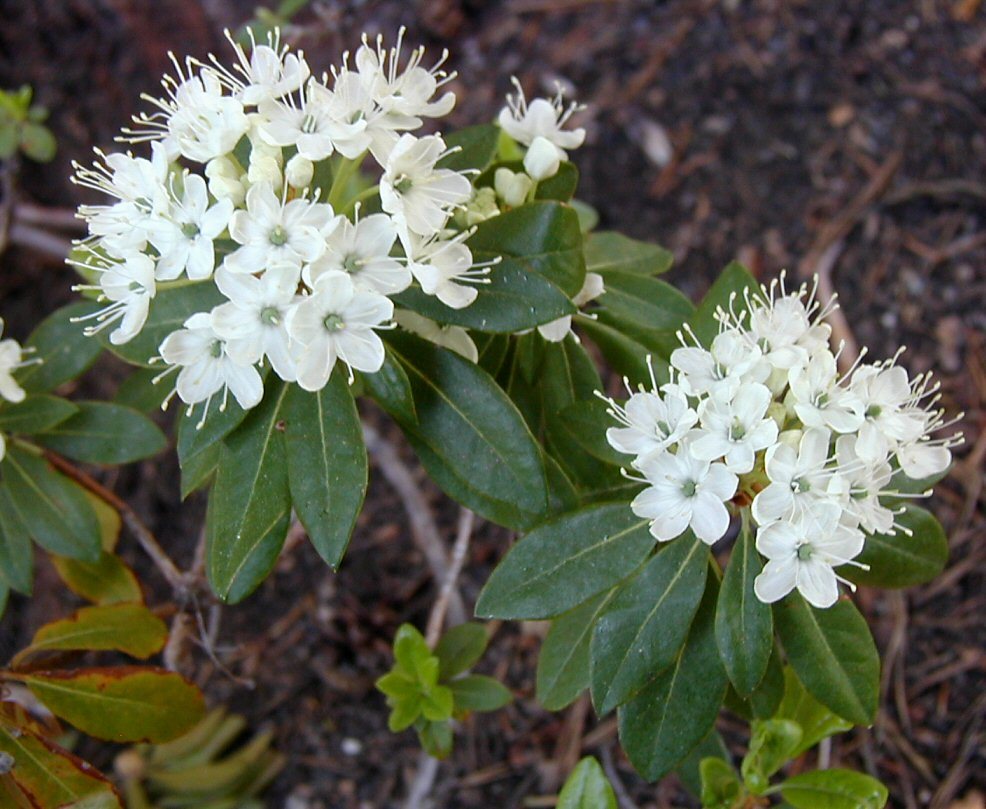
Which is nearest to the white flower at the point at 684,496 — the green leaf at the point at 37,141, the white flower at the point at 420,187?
the white flower at the point at 420,187

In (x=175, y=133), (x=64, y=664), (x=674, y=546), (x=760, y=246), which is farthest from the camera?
(x=760, y=246)

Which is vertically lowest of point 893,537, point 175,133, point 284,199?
point 893,537

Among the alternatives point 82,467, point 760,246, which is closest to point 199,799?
point 82,467

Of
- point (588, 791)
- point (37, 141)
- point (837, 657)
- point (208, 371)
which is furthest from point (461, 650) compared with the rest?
point (37, 141)

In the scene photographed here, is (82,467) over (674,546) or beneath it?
over

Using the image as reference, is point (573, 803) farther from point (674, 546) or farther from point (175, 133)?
point (175, 133)

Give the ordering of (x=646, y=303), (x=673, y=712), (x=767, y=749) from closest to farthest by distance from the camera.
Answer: (x=673, y=712) → (x=767, y=749) → (x=646, y=303)

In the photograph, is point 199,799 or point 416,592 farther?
point 416,592

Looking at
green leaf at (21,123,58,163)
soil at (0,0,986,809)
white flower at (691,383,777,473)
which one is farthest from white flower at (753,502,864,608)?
green leaf at (21,123,58,163)

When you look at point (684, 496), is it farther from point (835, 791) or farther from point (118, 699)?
point (118, 699)
